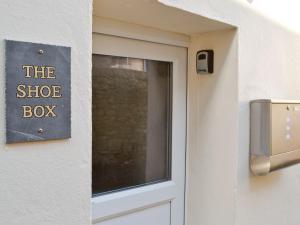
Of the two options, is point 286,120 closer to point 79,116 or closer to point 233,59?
point 233,59

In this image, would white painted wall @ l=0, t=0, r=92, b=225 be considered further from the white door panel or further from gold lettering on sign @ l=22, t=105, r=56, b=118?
the white door panel

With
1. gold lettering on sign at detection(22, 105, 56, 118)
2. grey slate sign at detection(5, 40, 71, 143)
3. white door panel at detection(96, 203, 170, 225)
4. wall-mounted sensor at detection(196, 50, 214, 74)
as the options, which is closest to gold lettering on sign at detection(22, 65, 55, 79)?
grey slate sign at detection(5, 40, 71, 143)

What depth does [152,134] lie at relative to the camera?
265cm

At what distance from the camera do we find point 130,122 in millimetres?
2484

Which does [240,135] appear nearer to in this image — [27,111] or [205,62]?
[205,62]

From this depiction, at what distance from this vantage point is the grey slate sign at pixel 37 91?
4.61 feet

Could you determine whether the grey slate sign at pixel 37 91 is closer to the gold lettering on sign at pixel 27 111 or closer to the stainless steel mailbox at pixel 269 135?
the gold lettering on sign at pixel 27 111

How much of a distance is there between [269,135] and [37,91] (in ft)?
5.76

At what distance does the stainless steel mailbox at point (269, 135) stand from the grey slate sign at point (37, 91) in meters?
1.60

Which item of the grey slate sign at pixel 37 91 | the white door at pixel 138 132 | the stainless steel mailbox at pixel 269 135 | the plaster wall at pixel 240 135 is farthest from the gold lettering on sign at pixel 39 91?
the stainless steel mailbox at pixel 269 135

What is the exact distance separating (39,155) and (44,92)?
25 centimetres

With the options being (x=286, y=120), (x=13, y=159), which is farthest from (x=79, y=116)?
(x=286, y=120)

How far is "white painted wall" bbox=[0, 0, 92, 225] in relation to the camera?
1406 mm

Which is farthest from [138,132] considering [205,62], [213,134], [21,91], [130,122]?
[21,91]
